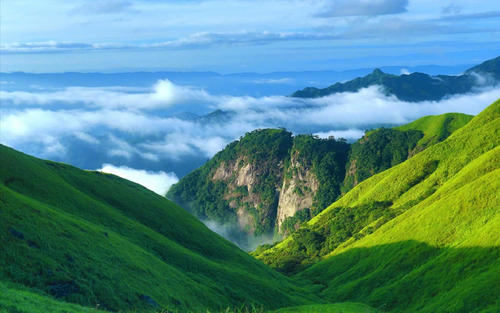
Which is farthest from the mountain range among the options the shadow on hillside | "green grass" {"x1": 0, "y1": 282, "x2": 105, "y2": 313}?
the shadow on hillside

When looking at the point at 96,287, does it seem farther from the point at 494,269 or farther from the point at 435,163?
the point at 435,163

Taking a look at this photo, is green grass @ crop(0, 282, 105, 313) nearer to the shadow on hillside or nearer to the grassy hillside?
the grassy hillside

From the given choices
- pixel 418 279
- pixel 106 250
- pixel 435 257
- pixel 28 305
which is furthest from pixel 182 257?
pixel 435 257

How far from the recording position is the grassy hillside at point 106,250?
53.6m

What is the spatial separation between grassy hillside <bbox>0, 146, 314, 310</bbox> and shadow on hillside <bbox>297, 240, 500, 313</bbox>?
1999 centimetres

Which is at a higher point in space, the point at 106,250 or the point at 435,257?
the point at 106,250

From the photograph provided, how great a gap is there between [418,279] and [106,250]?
6417 cm

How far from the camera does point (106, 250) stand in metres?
66.9

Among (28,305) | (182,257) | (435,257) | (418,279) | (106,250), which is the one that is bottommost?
(418,279)

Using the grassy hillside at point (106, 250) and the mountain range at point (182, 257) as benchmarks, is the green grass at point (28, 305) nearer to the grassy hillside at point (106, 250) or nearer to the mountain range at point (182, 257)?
the mountain range at point (182, 257)

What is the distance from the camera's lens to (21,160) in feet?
311

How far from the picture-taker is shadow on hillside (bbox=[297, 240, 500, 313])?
74.0 meters

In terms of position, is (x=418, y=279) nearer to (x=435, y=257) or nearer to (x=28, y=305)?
(x=435, y=257)

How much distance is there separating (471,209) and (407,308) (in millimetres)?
32413
